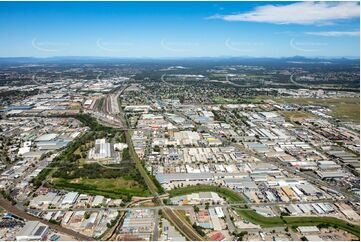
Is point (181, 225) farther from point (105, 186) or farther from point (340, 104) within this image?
point (340, 104)

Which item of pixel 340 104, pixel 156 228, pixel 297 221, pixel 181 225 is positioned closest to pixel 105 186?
pixel 156 228

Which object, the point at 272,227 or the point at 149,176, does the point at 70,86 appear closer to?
the point at 149,176

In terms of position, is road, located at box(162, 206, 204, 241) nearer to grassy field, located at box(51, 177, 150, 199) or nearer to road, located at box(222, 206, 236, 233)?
road, located at box(222, 206, 236, 233)

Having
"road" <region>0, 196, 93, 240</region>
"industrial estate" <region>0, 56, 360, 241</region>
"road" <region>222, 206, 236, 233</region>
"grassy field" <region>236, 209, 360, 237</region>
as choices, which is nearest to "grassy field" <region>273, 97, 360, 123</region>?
"industrial estate" <region>0, 56, 360, 241</region>

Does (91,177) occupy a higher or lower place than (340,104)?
lower

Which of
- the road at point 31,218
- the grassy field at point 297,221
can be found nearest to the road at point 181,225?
the grassy field at point 297,221

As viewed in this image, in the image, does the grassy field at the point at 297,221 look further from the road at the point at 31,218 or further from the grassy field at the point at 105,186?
the road at the point at 31,218
